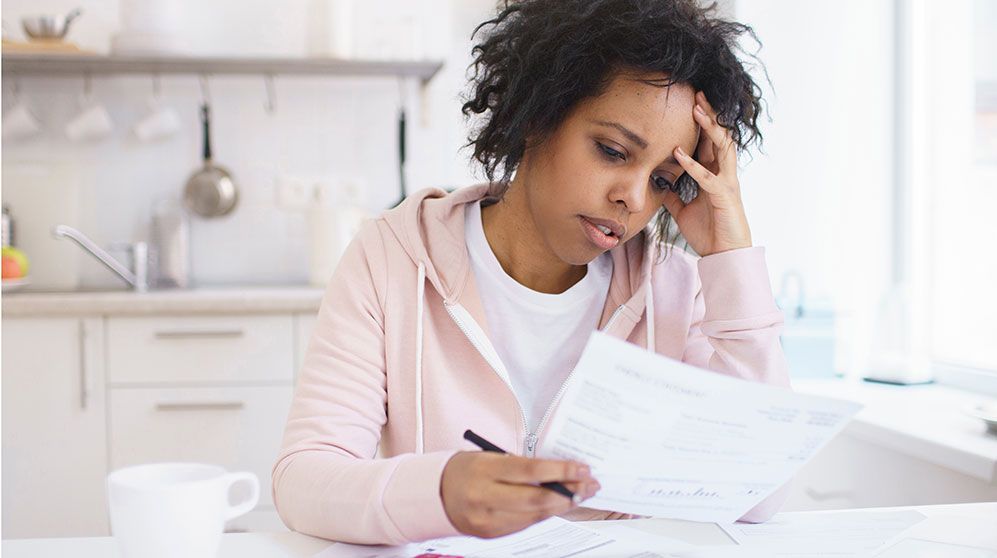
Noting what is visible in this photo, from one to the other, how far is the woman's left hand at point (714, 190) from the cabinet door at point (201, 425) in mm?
1351

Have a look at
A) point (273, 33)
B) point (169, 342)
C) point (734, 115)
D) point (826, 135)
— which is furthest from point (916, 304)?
point (273, 33)

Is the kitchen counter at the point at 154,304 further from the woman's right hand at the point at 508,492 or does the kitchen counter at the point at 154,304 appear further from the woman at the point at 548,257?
the woman's right hand at the point at 508,492

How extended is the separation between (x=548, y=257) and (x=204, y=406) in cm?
132

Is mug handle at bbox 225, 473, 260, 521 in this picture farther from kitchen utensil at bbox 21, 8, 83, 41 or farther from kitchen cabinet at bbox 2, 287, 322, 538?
kitchen utensil at bbox 21, 8, 83, 41

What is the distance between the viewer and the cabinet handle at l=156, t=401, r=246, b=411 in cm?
203

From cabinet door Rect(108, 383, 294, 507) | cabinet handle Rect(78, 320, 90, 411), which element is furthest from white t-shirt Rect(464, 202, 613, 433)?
cabinet handle Rect(78, 320, 90, 411)

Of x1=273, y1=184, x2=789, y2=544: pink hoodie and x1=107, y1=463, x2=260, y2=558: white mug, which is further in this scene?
Answer: x1=273, y1=184, x2=789, y2=544: pink hoodie

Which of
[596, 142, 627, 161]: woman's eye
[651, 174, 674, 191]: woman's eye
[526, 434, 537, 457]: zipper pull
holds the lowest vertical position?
[526, 434, 537, 457]: zipper pull

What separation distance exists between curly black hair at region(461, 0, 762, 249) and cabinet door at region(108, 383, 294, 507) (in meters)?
1.28

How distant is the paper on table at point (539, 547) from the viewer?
2.23 ft

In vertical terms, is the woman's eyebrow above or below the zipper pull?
above

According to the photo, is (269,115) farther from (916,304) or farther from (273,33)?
(916,304)

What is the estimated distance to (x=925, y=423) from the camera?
4.53ft

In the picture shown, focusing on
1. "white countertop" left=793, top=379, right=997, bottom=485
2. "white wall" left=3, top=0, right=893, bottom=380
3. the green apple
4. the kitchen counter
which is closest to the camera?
"white countertop" left=793, top=379, right=997, bottom=485
